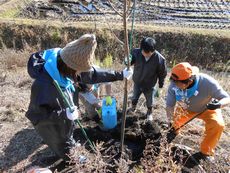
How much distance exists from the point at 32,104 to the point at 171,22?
855cm

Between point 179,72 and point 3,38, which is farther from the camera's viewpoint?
point 3,38

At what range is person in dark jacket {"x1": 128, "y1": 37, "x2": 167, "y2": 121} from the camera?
167 inches

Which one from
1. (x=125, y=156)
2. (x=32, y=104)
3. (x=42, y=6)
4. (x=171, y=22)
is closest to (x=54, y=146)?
(x=32, y=104)

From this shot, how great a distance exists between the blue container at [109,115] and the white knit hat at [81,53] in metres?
1.28

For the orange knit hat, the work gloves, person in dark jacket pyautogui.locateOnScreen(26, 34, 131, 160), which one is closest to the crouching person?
person in dark jacket pyautogui.locateOnScreen(26, 34, 131, 160)

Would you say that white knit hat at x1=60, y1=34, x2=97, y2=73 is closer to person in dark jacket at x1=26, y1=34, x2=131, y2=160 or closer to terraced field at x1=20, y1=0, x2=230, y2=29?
person in dark jacket at x1=26, y1=34, x2=131, y2=160

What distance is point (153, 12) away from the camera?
11977 mm

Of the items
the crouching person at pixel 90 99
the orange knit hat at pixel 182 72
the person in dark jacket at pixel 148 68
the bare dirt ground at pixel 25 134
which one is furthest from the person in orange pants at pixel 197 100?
the crouching person at pixel 90 99

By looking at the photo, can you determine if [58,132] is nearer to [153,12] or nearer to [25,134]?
Result: [25,134]

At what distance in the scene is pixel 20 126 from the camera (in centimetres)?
444

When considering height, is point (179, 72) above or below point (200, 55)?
above

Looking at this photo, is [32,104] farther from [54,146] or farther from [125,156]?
[125,156]

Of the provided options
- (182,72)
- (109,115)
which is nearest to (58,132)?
(109,115)

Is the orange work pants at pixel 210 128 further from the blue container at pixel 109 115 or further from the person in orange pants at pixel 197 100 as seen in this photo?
the blue container at pixel 109 115
